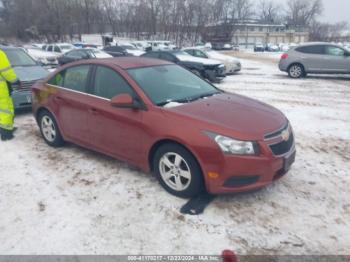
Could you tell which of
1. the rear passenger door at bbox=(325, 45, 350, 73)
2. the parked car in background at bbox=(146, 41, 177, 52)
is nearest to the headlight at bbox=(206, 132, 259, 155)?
the rear passenger door at bbox=(325, 45, 350, 73)

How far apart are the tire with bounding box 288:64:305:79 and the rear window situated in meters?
0.67

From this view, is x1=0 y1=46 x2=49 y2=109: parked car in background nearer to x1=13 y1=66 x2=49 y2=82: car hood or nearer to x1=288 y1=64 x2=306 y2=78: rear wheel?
x1=13 y1=66 x2=49 y2=82: car hood

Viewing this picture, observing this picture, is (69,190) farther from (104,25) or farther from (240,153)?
(104,25)

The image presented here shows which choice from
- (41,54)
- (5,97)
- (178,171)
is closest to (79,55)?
(41,54)

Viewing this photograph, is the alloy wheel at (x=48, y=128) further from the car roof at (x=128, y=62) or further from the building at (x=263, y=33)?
the building at (x=263, y=33)

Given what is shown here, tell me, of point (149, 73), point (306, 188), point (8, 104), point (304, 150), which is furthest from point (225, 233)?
point (8, 104)

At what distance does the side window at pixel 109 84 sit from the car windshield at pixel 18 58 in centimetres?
487

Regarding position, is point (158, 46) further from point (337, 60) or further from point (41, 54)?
point (337, 60)

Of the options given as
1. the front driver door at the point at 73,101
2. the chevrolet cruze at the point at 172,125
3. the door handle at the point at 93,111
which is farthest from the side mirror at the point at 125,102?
the front driver door at the point at 73,101

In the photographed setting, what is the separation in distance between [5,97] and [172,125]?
367cm

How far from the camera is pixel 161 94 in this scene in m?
3.90

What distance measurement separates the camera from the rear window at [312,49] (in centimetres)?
1350

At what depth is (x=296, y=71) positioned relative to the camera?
14211mm

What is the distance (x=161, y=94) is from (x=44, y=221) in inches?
77.7
